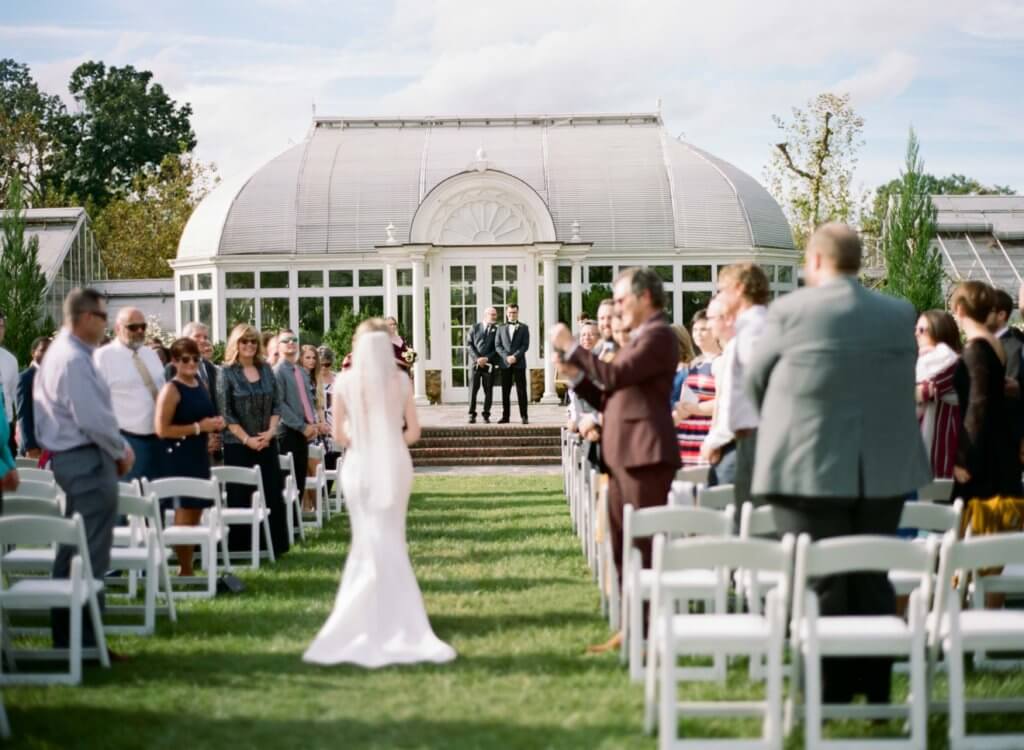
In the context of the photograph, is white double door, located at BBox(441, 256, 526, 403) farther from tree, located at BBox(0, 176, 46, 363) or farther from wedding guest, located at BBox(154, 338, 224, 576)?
wedding guest, located at BBox(154, 338, 224, 576)

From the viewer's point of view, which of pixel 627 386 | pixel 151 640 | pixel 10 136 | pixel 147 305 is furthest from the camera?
pixel 10 136

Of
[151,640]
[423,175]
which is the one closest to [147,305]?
[423,175]

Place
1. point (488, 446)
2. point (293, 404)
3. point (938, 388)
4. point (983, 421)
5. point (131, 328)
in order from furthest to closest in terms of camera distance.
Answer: point (488, 446) < point (293, 404) < point (131, 328) < point (938, 388) < point (983, 421)

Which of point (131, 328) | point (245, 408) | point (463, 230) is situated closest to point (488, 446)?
point (463, 230)

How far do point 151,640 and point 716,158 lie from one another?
77.8 feet

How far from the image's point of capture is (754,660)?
20.5ft

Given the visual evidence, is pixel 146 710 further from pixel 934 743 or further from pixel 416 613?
pixel 934 743

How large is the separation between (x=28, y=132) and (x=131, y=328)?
41110 mm

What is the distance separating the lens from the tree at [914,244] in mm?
28422

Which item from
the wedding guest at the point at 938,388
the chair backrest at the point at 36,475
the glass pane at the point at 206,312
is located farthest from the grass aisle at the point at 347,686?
the glass pane at the point at 206,312

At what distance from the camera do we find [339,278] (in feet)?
90.9

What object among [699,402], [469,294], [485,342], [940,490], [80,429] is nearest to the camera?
[80,429]

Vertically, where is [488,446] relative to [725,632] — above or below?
below

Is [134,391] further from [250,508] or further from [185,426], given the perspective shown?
[250,508]
